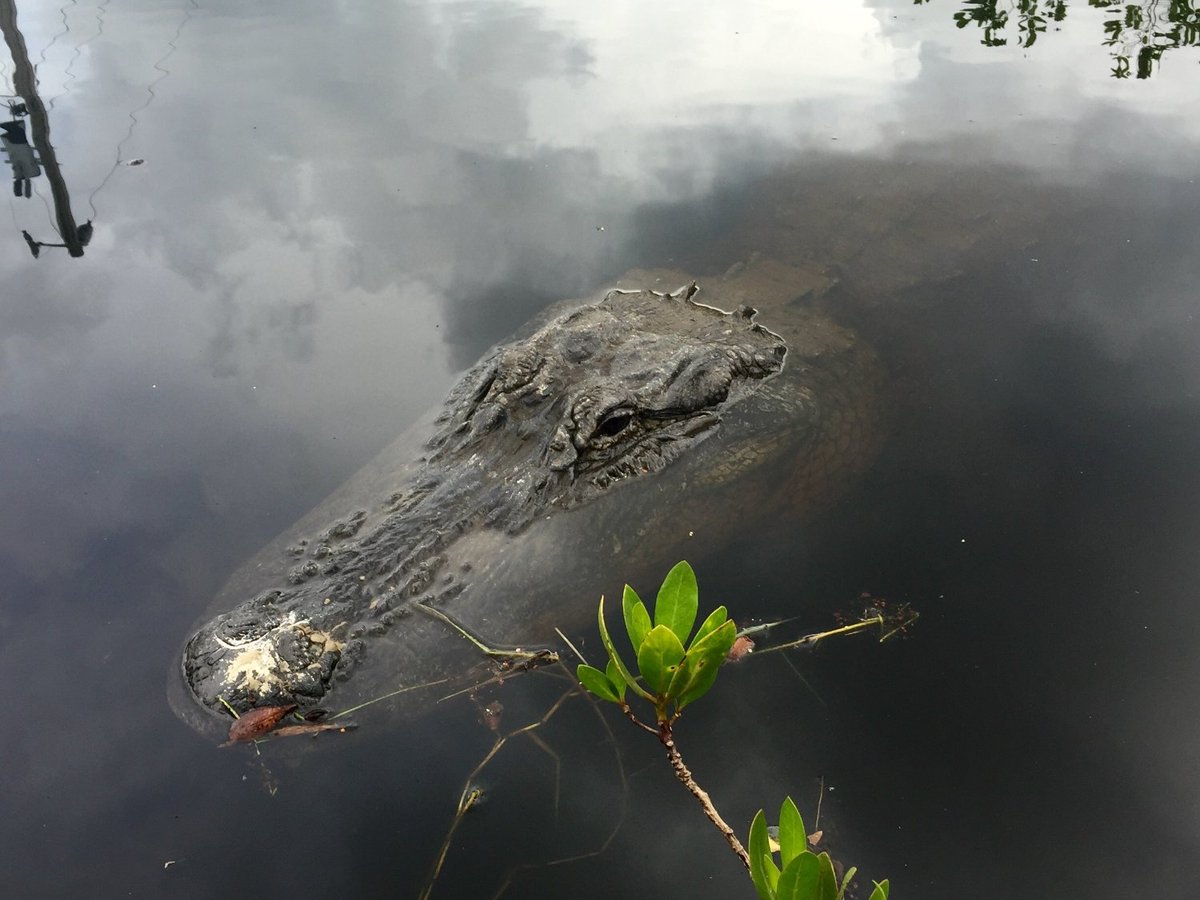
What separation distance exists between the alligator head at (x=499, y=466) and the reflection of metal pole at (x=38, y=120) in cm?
370

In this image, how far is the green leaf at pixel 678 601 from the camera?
81.4 inches

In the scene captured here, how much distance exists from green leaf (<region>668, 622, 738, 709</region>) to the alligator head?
147cm

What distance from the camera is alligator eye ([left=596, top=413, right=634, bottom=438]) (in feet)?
12.4

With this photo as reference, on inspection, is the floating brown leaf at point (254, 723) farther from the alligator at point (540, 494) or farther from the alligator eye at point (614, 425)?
the alligator eye at point (614, 425)

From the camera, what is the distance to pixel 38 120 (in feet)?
25.1

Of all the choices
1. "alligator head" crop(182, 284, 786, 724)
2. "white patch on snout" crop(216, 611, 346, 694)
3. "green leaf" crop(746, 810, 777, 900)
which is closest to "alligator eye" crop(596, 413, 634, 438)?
"alligator head" crop(182, 284, 786, 724)

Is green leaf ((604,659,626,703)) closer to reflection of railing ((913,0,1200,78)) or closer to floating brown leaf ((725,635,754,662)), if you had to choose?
floating brown leaf ((725,635,754,662))

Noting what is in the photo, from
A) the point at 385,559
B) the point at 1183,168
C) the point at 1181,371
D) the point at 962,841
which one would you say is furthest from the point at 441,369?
the point at 1183,168

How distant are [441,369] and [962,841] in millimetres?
3382

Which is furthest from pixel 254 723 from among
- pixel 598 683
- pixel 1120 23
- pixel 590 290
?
pixel 1120 23

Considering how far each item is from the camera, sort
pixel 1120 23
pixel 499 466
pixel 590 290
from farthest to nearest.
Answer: pixel 1120 23 → pixel 590 290 → pixel 499 466

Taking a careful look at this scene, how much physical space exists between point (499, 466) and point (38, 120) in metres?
6.70

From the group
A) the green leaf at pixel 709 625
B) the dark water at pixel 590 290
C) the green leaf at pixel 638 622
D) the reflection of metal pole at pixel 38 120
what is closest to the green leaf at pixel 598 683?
the green leaf at pixel 638 622

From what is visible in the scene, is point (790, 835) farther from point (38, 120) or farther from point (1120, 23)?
point (1120, 23)
